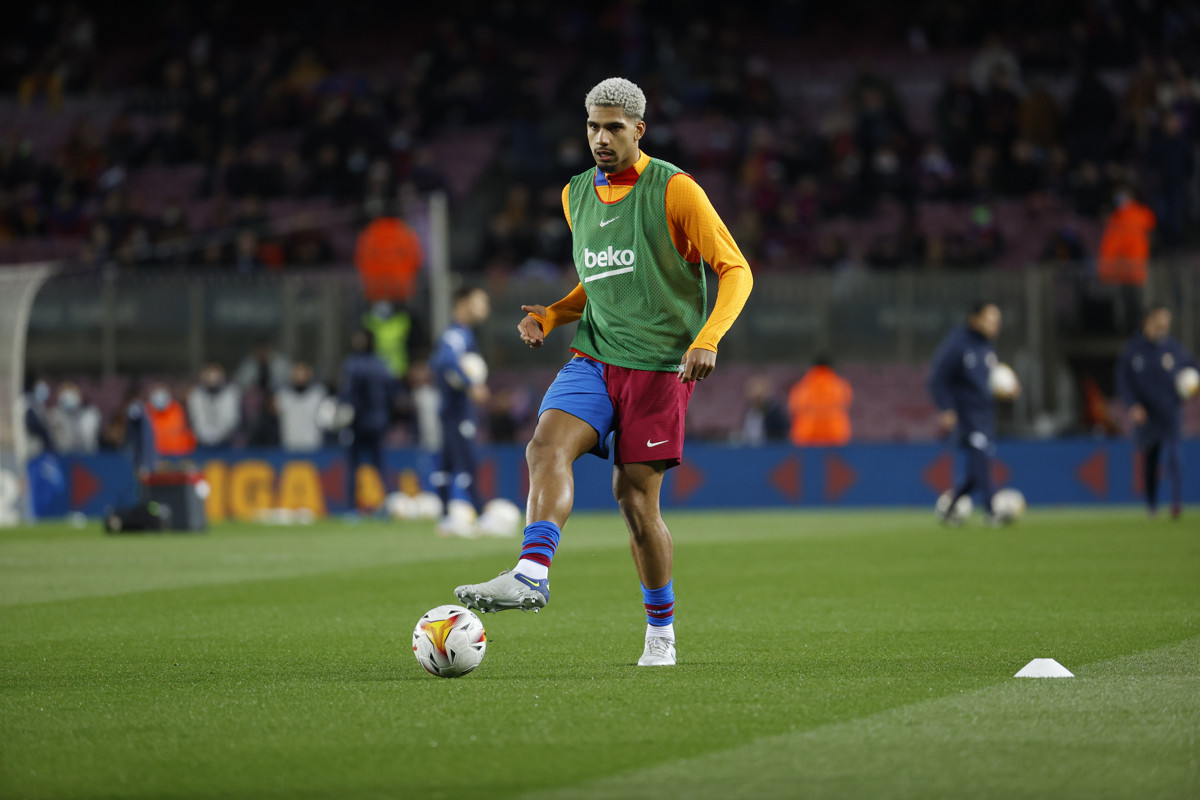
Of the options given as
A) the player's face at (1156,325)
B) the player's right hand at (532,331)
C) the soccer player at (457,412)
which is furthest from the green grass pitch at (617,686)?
the player's face at (1156,325)

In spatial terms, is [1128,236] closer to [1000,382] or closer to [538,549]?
[1000,382]

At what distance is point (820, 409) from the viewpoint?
69.2 ft

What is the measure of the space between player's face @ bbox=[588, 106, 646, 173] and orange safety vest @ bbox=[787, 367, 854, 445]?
585 inches

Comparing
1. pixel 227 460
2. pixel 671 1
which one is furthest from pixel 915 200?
pixel 227 460

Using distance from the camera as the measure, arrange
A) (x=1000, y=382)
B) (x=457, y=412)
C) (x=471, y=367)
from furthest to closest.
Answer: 1. (x=1000, y=382)
2. (x=457, y=412)
3. (x=471, y=367)

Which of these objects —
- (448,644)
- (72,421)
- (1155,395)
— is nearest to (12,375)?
(72,421)

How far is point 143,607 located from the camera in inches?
374

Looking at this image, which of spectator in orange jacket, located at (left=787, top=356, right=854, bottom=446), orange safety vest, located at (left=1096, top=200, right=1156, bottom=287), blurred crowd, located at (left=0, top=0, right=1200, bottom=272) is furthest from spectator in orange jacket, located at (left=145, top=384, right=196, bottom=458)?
orange safety vest, located at (left=1096, top=200, right=1156, bottom=287)

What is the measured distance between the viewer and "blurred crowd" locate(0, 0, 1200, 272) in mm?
25516

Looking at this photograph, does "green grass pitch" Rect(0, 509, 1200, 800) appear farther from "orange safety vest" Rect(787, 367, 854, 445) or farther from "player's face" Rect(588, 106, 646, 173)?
"orange safety vest" Rect(787, 367, 854, 445)

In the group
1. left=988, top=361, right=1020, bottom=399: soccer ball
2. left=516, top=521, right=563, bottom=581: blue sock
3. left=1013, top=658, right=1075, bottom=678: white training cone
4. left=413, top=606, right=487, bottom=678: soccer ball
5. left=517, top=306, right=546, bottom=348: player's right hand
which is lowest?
left=1013, top=658, right=1075, bottom=678: white training cone

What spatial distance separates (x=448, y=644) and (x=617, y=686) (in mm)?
683

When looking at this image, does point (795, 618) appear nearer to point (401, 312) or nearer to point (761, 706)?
point (761, 706)

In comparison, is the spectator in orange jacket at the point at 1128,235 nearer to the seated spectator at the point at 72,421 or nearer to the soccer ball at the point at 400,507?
the soccer ball at the point at 400,507
